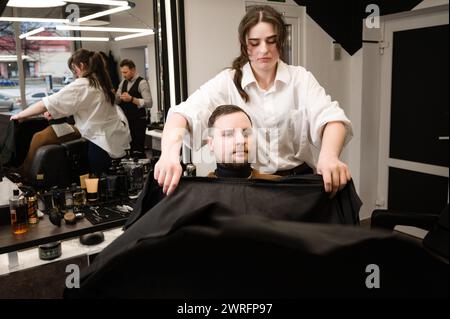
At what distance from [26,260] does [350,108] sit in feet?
5.26

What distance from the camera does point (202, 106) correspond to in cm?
110

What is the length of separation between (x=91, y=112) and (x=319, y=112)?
1214 millimetres

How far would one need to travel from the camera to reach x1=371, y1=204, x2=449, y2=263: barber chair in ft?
1.40

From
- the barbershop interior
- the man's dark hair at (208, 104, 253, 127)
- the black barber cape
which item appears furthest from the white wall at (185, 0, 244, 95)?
the black barber cape

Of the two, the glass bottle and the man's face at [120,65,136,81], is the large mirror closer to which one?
the man's face at [120,65,136,81]

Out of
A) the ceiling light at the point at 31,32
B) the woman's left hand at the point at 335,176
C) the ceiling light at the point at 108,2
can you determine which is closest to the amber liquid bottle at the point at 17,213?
the ceiling light at the point at 31,32

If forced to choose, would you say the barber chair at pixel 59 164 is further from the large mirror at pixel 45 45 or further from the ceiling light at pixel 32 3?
the ceiling light at pixel 32 3

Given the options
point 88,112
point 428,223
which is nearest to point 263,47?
point 428,223

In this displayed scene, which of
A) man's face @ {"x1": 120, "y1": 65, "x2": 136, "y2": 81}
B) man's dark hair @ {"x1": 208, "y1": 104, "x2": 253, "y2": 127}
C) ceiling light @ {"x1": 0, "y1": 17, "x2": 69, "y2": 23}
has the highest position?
ceiling light @ {"x1": 0, "y1": 17, "x2": 69, "y2": 23}

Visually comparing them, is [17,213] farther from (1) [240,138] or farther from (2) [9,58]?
(1) [240,138]

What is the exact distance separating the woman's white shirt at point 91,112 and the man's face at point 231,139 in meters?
1.08

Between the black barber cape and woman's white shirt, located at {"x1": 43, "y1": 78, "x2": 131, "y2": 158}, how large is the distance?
1.31 meters

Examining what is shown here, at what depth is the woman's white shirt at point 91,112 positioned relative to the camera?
1.80m
